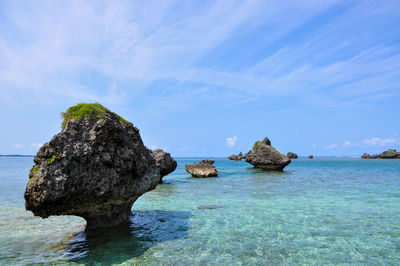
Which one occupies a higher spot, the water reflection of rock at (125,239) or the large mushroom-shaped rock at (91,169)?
the large mushroom-shaped rock at (91,169)

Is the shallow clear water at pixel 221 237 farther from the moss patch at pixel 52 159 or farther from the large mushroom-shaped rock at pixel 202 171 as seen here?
the large mushroom-shaped rock at pixel 202 171

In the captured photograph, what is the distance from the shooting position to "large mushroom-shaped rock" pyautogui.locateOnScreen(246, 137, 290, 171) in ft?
139

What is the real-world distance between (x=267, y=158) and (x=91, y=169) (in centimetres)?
3856

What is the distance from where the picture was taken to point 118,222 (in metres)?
11.1

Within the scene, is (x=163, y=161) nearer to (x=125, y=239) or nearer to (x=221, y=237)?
(x=125, y=239)

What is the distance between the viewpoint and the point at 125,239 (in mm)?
9234

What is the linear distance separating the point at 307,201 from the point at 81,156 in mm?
13660

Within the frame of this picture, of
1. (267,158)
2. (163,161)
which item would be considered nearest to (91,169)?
(163,161)

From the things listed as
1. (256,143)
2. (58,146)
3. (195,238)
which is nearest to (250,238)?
(195,238)

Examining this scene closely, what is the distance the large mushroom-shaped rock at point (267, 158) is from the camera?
4251 cm

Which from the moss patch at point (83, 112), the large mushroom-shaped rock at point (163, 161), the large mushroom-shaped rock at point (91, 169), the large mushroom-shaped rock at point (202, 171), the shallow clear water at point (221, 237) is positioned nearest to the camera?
the shallow clear water at point (221, 237)

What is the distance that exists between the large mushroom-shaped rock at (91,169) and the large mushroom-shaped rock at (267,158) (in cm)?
3495

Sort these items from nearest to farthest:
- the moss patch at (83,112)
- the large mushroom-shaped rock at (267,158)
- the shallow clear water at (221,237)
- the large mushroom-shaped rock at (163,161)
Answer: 1. the shallow clear water at (221,237)
2. the moss patch at (83,112)
3. the large mushroom-shaped rock at (163,161)
4. the large mushroom-shaped rock at (267,158)

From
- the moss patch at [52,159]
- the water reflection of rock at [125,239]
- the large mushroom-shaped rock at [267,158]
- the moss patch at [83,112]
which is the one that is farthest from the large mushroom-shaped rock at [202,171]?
the moss patch at [52,159]
